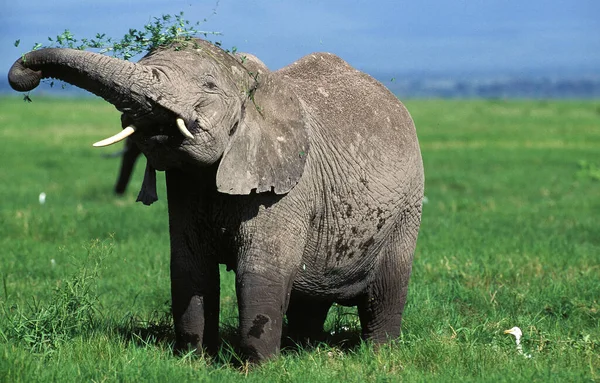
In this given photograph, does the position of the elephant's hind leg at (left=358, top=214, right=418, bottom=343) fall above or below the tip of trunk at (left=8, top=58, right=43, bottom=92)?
below

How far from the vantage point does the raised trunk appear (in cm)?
523

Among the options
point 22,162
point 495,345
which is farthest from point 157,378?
point 22,162

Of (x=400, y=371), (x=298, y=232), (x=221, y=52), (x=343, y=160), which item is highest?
(x=221, y=52)

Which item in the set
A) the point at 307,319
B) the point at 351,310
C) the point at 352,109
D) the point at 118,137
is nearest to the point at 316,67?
the point at 352,109

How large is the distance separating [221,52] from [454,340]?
2515 mm

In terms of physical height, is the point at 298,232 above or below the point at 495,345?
above

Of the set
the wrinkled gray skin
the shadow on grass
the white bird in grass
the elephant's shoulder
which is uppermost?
the elephant's shoulder

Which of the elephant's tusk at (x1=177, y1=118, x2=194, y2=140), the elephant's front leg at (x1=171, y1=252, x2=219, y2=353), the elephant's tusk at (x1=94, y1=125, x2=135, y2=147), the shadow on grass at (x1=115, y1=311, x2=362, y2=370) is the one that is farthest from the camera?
the shadow on grass at (x1=115, y1=311, x2=362, y2=370)

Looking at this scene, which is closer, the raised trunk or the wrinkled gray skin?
the raised trunk

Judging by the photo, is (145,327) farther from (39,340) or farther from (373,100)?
(373,100)

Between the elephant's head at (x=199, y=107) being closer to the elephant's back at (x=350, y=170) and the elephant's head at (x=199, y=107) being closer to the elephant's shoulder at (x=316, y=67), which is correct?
the elephant's back at (x=350, y=170)

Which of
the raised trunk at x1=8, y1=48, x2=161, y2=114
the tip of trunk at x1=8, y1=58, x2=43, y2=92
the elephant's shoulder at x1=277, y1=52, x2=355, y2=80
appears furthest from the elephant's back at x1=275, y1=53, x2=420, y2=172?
the tip of trunk at x1=8, y1=58, x2=43, y2=92

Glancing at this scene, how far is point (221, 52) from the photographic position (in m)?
5.98

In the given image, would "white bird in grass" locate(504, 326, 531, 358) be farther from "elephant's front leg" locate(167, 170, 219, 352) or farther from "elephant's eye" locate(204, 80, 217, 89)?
"elephant's eye" locate(204, 80, 217, 89)
